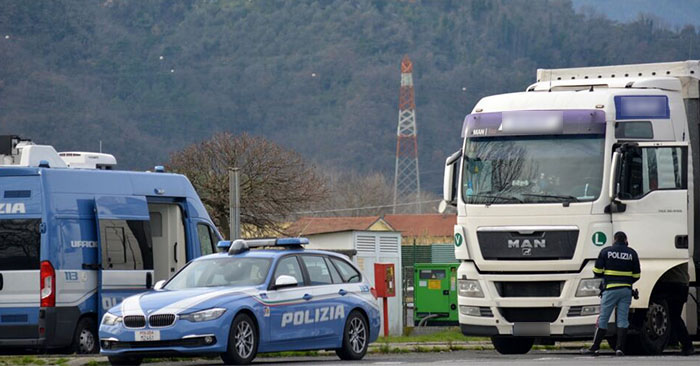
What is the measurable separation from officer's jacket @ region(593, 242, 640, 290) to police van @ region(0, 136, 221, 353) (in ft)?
22.2

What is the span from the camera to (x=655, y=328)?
66.8 feet

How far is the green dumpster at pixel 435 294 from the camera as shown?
3947cm

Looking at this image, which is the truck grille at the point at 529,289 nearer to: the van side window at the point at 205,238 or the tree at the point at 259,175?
the van side window at the point at 205,238

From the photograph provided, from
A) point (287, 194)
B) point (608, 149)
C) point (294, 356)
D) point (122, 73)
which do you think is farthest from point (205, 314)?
point (122, 73)

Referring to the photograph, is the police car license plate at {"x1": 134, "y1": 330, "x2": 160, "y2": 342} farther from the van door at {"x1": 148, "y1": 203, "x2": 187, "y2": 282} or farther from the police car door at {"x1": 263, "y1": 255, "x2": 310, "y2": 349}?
the van door at {"x1": 148, "y1": 203, "x2": 187, "y2": 282}

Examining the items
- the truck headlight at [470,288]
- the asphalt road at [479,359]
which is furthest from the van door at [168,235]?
the truck headlight at [470,288]

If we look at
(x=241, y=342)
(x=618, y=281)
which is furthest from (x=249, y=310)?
(x=618, y=281)

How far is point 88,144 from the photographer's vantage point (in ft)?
527

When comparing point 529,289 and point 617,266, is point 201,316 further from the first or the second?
point 617,266

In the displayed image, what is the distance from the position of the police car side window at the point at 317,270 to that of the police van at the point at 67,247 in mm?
3126

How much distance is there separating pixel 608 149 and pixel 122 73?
181 metres

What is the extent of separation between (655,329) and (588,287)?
1.35 meters

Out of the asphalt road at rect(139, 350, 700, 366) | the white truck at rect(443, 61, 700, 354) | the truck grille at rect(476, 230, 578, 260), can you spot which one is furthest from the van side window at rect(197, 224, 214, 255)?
the truck grille at rect(476, 230, 578, 260)

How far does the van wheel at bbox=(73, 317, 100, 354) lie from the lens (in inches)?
802
